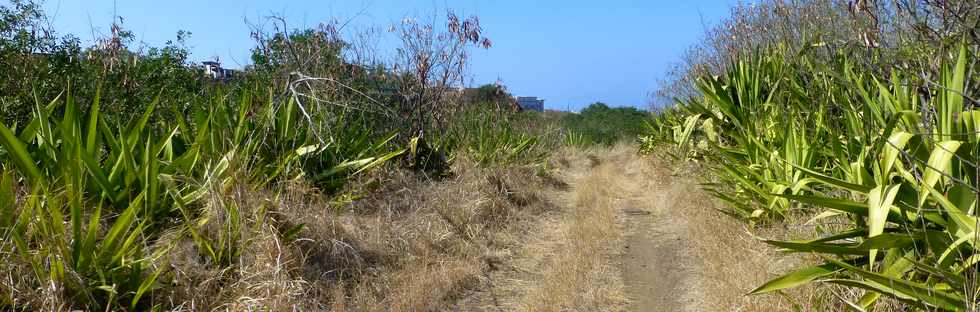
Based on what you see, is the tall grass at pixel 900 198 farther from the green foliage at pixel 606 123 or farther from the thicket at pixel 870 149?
the green foliage at pixel 606 123

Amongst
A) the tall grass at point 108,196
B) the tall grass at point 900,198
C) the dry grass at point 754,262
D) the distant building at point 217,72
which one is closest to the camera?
the tall grass at point 900,198

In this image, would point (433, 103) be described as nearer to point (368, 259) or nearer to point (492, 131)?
point (492, 131)

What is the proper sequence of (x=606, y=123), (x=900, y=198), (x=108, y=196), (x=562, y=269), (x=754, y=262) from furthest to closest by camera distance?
1. (x=606, y=123)
2. (x=562, y=269)
3. (x=754, y=262)
4. (x=108, y=196)
5. (x=900, y=198)

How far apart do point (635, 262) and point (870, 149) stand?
275cm

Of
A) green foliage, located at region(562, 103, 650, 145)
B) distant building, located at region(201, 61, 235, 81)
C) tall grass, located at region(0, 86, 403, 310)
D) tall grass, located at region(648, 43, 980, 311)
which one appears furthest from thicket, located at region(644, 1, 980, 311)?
green foliage, located at region(562, 103, 650, 145)

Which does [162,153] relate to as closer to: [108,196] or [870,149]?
[108,196]

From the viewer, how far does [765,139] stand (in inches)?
288

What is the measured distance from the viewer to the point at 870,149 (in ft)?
14.2

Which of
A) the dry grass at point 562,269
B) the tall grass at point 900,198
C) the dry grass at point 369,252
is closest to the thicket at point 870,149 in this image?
the tall grass at point 900,198

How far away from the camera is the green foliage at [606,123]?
94.1ft

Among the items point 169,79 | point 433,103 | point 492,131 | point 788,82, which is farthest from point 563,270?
point 169,79

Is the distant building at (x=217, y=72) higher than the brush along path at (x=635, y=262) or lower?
Result: higher

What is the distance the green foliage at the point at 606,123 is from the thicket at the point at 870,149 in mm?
17331

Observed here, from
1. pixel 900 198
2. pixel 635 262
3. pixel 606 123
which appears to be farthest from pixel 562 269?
pixel 606 123
